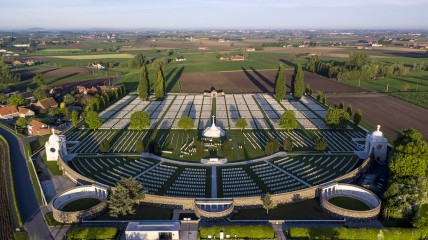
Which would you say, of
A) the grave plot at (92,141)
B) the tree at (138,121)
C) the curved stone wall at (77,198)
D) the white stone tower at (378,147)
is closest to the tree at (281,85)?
the white stone tower at (378,147)

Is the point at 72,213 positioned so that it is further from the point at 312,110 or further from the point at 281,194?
the point at 312,110

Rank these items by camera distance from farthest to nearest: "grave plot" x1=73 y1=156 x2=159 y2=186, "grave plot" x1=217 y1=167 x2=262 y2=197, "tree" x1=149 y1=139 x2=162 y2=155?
1. "tree" x1=149 y1=139 x2=162 y2=155
2. "grave plot" x1=73 y1=156 x2=159 y2=186
3. "grave plot" x1=217 y1=167 x2=262 y2=197

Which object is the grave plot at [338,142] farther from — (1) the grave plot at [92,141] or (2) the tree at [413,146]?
(1) the grave plot at [92,141]

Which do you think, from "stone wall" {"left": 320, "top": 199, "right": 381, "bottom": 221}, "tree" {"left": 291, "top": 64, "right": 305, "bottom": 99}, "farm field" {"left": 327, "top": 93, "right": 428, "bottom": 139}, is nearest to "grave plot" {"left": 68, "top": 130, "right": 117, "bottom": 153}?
"stone wall" {"left": 320, "top": 199, "right": 381, "bottom": 221}

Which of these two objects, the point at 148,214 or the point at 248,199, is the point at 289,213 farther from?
the point at 148,214

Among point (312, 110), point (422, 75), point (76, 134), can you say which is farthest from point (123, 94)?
point (422, 75)

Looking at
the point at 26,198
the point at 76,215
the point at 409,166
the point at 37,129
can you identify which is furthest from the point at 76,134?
the point at 409,166

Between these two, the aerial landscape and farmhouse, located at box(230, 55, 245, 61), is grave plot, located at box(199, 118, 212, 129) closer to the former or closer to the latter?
the aerial landscape
